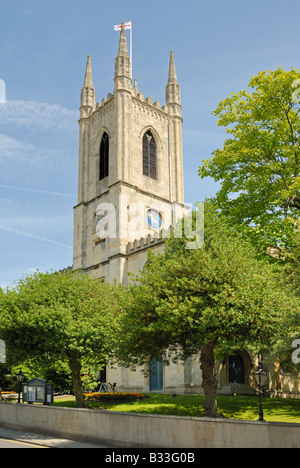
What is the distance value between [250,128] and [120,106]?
89.9ft

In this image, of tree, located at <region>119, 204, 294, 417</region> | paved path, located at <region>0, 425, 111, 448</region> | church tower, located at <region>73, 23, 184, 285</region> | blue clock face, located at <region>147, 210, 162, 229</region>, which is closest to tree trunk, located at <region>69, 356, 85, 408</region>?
paved path, located at <region>0, 425, 111, 448</region>

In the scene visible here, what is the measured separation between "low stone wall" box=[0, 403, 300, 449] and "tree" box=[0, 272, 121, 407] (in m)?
3.27

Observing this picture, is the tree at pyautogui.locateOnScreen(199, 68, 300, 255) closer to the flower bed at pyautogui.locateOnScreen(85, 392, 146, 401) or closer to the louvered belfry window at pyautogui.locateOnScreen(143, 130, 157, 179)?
the flower bed at pyautogui.locateOnScreen(85, 392, 146, 401)

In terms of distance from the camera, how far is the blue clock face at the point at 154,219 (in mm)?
49069

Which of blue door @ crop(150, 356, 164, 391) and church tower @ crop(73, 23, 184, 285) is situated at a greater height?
church tower @ crop(73, 23, 184, 285)

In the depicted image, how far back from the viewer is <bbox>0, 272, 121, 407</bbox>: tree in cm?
2167

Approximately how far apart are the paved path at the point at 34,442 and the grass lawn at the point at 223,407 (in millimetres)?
6606

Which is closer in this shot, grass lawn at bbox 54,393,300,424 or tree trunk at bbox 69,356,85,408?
grass lawn at bbox 54,393,300,424

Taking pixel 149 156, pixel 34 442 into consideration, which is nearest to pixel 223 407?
pixel 34 442

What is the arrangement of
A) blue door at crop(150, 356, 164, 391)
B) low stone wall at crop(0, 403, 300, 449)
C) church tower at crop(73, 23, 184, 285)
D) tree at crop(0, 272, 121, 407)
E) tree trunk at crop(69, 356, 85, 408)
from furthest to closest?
church tower at crop(73, 23, 184, 285), blue door at crop(150, 356, 164, 391), tree trunk at crop(69, 356, 85, 408), tree at crop(0, 272, 121, 407), low stone wall at crop(0, 403, 300, 449)

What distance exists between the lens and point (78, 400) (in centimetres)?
2380

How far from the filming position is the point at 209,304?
16891mm

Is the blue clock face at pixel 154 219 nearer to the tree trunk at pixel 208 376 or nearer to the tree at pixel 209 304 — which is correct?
the tree at pixel 209 304

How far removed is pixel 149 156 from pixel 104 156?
546cm
